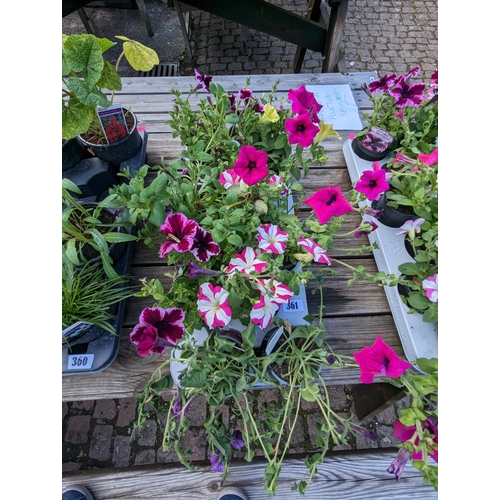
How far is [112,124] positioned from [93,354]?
0.79m

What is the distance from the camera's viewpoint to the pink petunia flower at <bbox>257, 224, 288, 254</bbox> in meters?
0.87

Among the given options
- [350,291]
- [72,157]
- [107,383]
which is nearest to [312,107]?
[350,291]

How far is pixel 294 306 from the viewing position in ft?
3.54

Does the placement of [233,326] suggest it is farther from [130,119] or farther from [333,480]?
[130,119]

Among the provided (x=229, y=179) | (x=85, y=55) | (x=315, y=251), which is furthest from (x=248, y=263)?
(x=85, y=55)

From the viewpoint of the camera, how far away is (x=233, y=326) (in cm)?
100

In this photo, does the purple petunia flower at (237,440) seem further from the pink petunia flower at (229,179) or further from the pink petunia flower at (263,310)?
the pink petunia flower at (229,179)

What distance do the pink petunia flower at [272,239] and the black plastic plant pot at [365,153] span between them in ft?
2.21

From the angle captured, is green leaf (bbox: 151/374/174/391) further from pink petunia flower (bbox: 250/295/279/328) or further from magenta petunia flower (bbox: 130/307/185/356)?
pink petunia flower (bbox: 250/295/279/328)

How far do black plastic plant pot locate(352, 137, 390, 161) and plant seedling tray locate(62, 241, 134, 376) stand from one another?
1.05 m

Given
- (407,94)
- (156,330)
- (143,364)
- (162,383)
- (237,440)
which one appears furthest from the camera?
(407,94)

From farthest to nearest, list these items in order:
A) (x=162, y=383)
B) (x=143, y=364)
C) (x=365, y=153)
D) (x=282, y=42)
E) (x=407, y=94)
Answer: (x=282, y=42) → (x=365, y=153) → (x=407, y=94) → (x=143, y=364) → (x=162, y=383)

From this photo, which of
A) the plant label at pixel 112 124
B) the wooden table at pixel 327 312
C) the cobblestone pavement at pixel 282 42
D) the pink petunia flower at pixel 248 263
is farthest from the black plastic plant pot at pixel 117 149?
the cobblestone pavement at pixel 282 42

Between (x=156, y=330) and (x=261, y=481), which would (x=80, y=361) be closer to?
(x=156, y=330)
